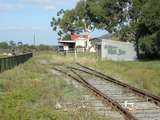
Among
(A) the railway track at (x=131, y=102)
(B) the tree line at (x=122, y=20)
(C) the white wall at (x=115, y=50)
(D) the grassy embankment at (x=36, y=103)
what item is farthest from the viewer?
(C) the white wall at (x=115, y=50)

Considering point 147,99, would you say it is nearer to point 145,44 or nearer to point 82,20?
point 145,44

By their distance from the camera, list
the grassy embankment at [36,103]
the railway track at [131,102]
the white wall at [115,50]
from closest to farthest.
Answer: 1. the grassy embankment at [36,103]
2. the railway track at [131,102]
3. the white wall at [115,50]

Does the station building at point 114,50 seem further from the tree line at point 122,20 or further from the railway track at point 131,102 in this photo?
the railway track at point 131,102

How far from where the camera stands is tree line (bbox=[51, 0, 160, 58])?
57.2 meters

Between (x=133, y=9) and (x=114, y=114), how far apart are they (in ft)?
218

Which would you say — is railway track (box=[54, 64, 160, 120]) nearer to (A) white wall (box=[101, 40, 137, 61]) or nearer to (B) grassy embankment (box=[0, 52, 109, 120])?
(B) grassy embankment (box=[0, 52, 109, 120])

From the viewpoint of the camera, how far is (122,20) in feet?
279

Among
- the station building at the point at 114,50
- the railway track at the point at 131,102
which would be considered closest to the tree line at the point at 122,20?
the station building at the point at 114,50

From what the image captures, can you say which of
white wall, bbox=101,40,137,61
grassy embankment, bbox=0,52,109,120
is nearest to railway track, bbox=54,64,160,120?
grassy embankment, bbox=0,52,109,120

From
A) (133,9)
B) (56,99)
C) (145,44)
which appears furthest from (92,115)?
(133,9)

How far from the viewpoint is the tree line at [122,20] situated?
57219 mm

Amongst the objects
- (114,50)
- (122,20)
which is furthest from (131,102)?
(122,20)

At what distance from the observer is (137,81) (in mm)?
28031

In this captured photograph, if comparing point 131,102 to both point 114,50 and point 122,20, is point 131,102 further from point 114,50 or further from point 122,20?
point 122,20
